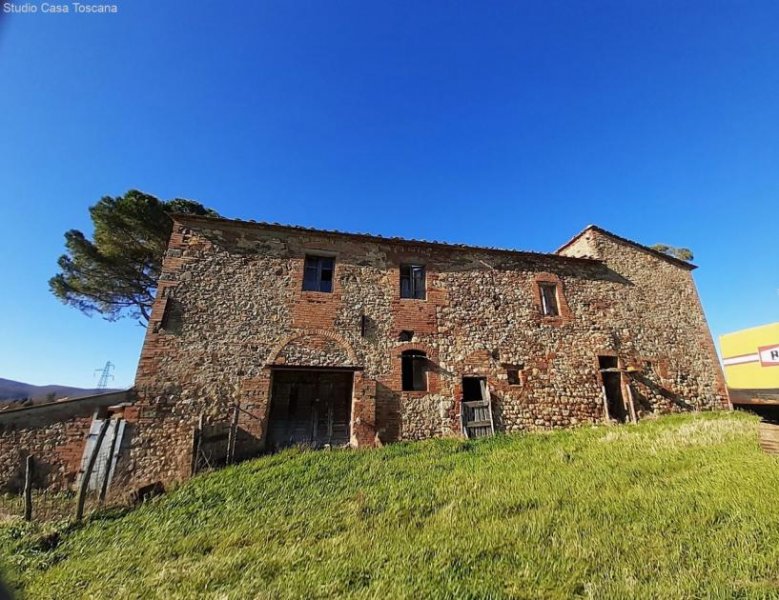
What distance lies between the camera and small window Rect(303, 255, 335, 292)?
35.3 ft

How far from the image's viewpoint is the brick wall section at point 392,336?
29.1ft

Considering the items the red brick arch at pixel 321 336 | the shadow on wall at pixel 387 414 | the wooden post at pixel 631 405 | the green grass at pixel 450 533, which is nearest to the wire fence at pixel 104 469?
the green grass at pixel 450 533

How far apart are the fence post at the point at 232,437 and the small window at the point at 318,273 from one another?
4142mm

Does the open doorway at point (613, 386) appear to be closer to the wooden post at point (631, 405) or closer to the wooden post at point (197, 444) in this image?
the wooden post at point (631, 405)

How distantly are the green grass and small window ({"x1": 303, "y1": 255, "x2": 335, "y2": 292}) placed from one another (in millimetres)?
5478

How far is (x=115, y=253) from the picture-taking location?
46.3 ft

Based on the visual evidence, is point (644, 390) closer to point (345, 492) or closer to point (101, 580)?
point (345, 492)

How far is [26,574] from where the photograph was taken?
14.6ft

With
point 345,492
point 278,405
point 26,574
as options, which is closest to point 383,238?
point 278,405

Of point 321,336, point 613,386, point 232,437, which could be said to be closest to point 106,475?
point 232,437

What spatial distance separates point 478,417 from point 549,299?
5.58 metres

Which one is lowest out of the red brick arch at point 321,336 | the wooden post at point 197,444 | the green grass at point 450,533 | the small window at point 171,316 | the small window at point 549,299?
the green grass at point 450,533

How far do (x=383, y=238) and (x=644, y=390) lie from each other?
437 inches

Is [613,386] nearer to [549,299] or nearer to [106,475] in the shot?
[549,299]
